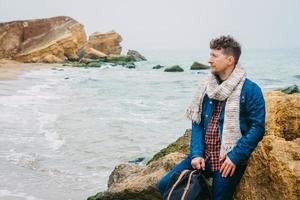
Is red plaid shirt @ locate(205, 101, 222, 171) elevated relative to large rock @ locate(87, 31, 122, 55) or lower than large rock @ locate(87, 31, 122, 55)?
elevated

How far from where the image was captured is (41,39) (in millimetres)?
63281

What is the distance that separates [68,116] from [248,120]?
12.7 m

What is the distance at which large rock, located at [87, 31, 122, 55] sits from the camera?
226ft

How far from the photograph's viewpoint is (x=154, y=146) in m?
11.8

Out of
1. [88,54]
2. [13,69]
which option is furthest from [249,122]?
[88,54]

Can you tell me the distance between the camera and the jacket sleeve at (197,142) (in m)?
4.11

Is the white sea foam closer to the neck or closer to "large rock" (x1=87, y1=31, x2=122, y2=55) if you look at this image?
the neck

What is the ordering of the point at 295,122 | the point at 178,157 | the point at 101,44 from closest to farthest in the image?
the point at 295,122, the point at 178,157, the point at 101,44

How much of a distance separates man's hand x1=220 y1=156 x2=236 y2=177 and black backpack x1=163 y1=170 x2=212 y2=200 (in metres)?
0.18

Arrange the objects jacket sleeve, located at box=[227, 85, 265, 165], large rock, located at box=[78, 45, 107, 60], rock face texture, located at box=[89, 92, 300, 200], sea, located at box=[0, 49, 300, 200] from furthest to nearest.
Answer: large rock, located at box=[78, 45, 107, 60] → sea, located at box=[0, 49, 300, 200] → rock face texture, located at box=[89, 92, 300, 200] → jacket sleeve, located at box=[227, 85, 265, 165]

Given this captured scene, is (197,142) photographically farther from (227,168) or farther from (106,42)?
(106,42)

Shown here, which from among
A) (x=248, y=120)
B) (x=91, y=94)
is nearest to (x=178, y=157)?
(x=248, y=120)

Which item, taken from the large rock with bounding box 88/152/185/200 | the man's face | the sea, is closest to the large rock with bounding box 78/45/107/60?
the sea

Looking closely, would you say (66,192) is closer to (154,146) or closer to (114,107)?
(154,146)
